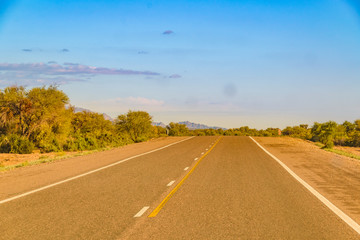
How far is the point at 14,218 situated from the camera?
7.39m

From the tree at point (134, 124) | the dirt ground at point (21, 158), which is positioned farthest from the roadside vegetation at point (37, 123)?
the tree at point (134, 124)

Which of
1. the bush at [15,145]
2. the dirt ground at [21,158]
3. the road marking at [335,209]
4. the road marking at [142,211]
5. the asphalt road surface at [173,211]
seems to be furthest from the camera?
the bush at [15,145]

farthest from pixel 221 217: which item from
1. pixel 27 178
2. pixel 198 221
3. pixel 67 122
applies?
pixel 67 122

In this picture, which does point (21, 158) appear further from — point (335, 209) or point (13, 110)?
point (335, 209)

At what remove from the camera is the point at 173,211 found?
798 centimetres

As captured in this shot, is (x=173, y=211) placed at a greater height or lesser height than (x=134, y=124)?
Result: lesser

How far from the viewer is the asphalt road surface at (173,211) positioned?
6340 mm

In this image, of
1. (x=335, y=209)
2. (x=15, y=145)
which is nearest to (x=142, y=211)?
(x=335, y=209)

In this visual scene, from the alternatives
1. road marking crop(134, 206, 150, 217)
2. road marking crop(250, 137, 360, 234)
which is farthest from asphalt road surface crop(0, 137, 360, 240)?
road marking crop(250, 137, 360, 234)

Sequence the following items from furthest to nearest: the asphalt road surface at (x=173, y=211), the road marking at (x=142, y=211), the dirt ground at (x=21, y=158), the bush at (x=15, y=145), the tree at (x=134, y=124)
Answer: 1. the tree at (x=134, y=124)
2. the bush at (x=15, y=145)
3. the dirt ground at (x=21, y=158)
4. the road marking at (x=142, y=211)
5. the asphalt road surface at (x=173, y=211)

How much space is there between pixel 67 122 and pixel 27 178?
28211mm

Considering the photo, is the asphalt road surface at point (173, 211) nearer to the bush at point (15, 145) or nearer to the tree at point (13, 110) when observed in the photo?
the bush at point (15, 145)

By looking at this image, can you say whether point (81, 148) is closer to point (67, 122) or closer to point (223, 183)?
point (67, 122)

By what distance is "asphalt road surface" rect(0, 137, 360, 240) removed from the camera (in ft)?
20.8
